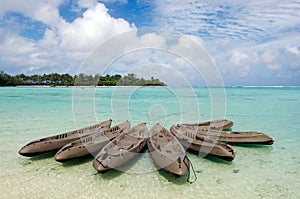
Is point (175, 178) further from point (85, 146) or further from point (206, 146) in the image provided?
point (85, 146)

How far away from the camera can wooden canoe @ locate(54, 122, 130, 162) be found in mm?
5684

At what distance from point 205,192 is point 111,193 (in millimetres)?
2003

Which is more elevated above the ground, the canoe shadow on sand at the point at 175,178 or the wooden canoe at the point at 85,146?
the wooden canoe at the point at 85,146

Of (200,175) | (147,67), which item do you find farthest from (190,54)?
(200,175)

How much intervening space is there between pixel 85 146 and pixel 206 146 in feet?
11.4

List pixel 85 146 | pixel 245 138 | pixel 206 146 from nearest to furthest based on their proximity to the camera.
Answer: pixel 85 146 < pixel 206 146 < pixel 245 138

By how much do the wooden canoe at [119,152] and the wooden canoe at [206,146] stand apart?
4.64 ft

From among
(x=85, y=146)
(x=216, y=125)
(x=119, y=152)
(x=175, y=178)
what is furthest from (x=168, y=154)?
(x=216, y=125)

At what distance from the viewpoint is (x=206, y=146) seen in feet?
21.6

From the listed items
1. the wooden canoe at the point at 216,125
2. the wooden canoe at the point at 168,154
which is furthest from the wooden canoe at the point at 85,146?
the wooden canoe at the point at 216,125

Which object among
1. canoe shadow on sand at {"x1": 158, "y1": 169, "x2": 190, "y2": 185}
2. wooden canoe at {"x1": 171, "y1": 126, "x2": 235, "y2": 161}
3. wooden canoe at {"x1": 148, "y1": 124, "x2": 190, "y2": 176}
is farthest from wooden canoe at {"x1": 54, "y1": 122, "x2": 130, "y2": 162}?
wooden canoe at {"x1": 171, "y1": 126, "x2": 235, "y2": 161}

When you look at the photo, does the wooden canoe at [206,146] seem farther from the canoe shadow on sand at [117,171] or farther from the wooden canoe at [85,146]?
the wooden canoe at [85,146]

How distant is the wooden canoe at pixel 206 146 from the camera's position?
20.2 feet

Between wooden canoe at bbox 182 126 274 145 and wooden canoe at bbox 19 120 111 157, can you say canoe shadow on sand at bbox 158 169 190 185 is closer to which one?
wooden canoe at bbox 182 126 274 145
